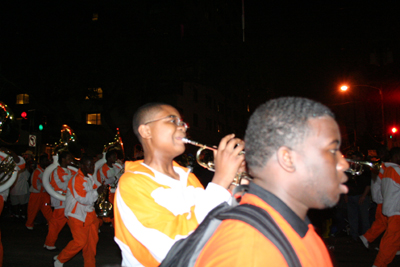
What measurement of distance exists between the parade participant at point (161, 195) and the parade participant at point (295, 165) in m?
0.58

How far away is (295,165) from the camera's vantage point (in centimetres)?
132

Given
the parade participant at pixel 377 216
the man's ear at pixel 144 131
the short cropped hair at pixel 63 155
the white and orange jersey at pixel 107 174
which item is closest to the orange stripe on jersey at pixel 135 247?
the man's ear at pixel 144 131

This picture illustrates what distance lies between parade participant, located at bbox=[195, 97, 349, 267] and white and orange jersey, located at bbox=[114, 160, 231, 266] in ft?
2.14

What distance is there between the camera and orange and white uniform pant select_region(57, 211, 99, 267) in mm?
5461

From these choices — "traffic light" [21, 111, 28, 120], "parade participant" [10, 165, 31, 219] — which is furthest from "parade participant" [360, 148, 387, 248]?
"traffic light" [21, 111, 28, 120]

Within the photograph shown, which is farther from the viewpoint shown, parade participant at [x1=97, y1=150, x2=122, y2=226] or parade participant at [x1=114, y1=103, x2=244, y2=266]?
parade participant at [x1=97, y1=150, x2=122, y2=226]

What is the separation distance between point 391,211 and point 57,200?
7.40 meters

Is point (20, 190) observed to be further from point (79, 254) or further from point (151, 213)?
point (151, 213)

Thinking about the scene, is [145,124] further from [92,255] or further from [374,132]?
[374,132]

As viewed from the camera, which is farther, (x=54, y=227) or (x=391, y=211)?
(x=54, y=227)

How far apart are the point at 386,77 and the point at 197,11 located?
20507 mm

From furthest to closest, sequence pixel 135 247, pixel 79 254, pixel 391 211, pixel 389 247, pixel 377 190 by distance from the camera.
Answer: pixel 79 254, pixel 377 190, pixel 391 211, pixel 389 247, pixel 135 247

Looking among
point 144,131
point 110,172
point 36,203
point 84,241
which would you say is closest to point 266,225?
point 144,131

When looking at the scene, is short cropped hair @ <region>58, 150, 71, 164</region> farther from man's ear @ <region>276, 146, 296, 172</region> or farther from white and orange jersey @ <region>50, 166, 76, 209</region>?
man's ear @ <region>276, 146, 296, 172</region>
